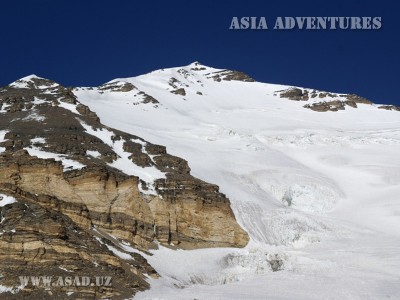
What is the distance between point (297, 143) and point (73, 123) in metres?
51.5

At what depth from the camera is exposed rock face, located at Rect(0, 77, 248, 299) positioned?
3956 cm

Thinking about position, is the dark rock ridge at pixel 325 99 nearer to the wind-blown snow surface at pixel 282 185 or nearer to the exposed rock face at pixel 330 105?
the exposed rock face at pixel 330 105

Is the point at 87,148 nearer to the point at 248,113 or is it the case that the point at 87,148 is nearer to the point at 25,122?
the point at 25,122

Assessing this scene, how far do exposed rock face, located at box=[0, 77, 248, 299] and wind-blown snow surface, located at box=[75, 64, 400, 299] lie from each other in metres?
2.86

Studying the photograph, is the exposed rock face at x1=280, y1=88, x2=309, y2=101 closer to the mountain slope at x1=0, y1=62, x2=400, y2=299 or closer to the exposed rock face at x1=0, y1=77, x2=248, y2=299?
the mountain slope at x1=0, y1=62, x2=400, y2=299

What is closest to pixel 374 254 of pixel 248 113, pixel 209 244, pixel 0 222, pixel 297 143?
pixel 209 244

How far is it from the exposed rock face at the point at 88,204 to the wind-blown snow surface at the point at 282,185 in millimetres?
2858

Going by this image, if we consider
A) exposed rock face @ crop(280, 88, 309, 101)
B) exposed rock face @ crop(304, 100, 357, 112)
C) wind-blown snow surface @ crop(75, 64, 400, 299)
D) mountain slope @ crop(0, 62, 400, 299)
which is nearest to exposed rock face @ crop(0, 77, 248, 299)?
mountain slope @ crop(0, 62, 400, 299)

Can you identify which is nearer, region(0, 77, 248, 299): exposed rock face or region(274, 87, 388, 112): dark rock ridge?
region(0, 77, 248, 299): exposed rock face

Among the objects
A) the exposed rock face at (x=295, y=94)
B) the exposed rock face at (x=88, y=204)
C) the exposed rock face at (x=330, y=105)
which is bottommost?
the exposed rock face at (x=88, y=204)

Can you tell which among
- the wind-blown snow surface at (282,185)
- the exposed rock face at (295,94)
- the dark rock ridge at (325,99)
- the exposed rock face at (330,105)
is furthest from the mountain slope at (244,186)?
the exposed rock face at (295,94)

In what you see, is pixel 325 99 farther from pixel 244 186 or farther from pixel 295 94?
pixel 244 186

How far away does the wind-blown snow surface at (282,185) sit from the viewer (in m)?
50.4

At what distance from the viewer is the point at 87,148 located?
2625 inches
